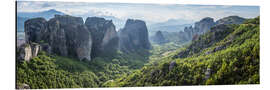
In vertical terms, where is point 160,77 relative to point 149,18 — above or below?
below

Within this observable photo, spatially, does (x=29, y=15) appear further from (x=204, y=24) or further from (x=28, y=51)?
(x=204, y=24)

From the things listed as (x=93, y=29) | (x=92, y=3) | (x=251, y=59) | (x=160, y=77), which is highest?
(x=92, y=3)

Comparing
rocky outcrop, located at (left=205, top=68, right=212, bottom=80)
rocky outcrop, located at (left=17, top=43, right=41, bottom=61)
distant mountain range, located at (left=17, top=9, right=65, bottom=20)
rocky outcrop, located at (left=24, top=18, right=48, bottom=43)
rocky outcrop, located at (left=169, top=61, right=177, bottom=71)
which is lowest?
rocky outcrop, located at (left=205, top=68, right=212, bottom=80)

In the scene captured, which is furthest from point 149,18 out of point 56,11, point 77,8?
point 56,11

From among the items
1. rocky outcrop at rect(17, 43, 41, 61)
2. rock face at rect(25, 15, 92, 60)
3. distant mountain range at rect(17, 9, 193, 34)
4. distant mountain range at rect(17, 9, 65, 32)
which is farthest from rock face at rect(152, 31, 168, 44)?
rocky outcrop at rect(17, 43, 41, 61)

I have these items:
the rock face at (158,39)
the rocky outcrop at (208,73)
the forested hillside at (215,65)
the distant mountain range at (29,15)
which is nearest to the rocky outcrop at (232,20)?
the forested hillside at (215,65)

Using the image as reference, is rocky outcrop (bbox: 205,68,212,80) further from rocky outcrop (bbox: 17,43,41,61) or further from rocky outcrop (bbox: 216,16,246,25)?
rocky outcrop (bbox: 17,43,41,61)

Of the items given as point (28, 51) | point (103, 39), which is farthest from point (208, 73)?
point (103, 39)

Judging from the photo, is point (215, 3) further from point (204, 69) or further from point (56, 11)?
point (56, 11)

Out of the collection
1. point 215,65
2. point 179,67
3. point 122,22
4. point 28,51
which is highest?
point 122,22
